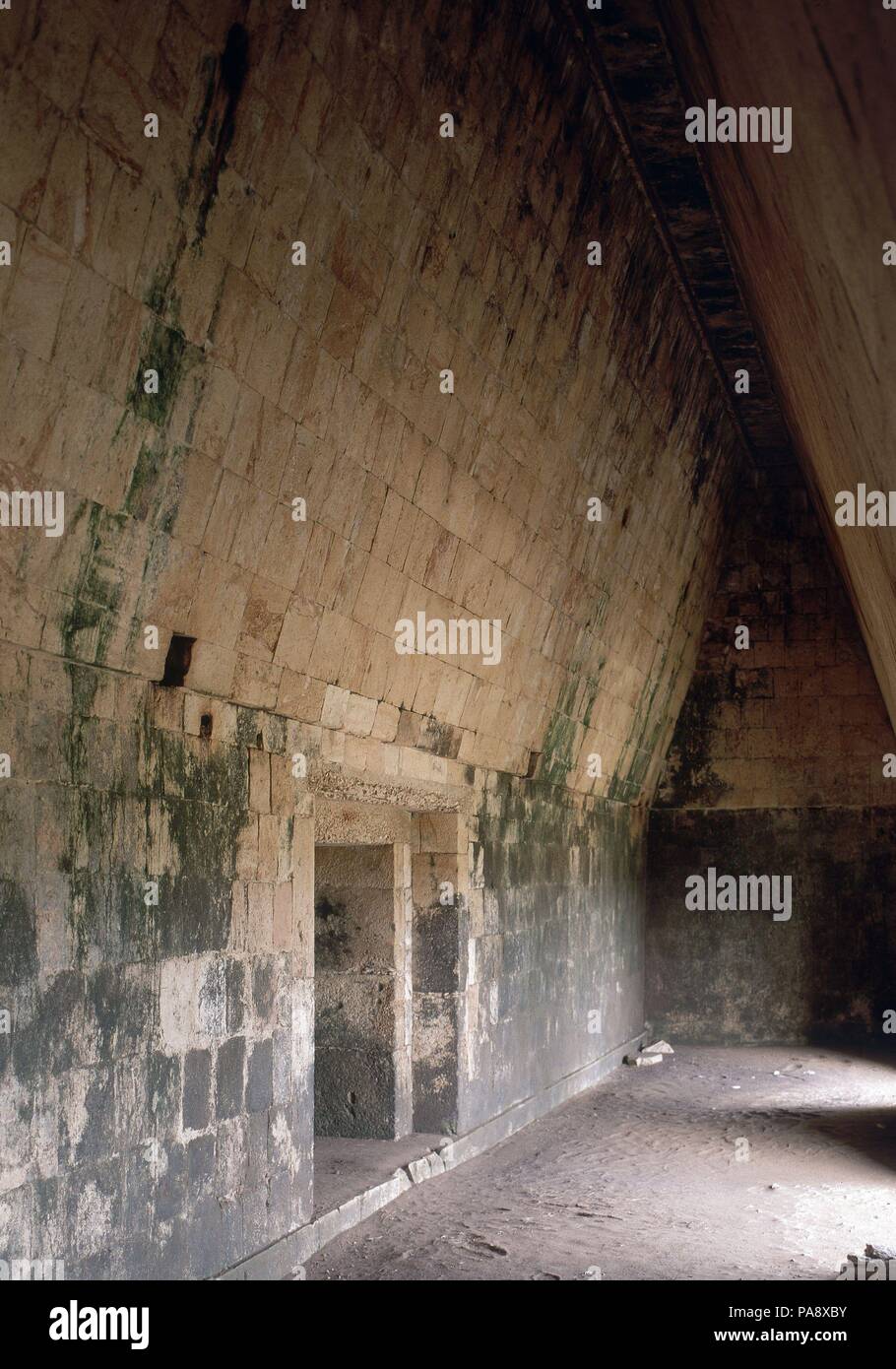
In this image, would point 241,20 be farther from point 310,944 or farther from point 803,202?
point 310,944

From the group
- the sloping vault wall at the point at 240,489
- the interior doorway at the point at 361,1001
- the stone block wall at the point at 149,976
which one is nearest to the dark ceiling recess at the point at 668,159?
the sloping vault wall at the point at 240,489

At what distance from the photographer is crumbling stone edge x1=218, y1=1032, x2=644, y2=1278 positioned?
5492 mm

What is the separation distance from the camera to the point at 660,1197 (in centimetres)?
713

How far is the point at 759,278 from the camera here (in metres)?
6.05

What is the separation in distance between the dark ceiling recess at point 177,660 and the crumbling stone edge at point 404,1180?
90.4 inches

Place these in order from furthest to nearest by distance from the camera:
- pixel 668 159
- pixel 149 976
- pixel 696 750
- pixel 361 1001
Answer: pixel 696 750, pixel 361 1001, pixel 668 159, pixel 149 976

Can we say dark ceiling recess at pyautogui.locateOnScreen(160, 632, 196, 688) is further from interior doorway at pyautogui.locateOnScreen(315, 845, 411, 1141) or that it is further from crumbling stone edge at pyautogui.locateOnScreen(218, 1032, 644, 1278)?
interior doorway at pyautogui.locateOnScreen(315, 845, 411, 1141)

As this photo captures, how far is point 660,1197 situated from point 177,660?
4.20 metres

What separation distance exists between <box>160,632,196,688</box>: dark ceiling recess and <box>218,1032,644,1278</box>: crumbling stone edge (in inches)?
90.4

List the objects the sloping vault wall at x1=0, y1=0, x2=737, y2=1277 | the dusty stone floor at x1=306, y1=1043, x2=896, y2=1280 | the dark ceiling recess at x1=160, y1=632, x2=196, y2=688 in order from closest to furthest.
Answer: the sloping vault wall at x1=0, y1=0, x2=737, y2=1277
the dark ceiling recess at x1=160, y1=632, x2=196, y2=688
the dusty stone floor at x1=306, y1=1043, x2=896, y2=1280

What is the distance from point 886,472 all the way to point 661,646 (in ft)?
27.6

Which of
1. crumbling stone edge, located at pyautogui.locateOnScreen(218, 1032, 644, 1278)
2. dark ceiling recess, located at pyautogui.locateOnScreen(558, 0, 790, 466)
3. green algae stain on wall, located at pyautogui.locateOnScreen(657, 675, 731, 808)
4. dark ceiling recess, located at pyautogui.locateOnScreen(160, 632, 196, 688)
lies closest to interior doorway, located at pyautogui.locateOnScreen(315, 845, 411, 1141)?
crumbling stone edge, located at pyautogui.locateOnScreen(218, 1032, 644, 1278)

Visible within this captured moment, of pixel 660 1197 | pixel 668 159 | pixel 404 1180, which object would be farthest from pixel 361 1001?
pixel 668 159

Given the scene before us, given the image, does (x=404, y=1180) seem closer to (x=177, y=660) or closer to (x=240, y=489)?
(x=177, y=660)
